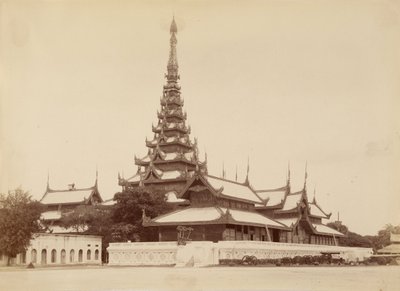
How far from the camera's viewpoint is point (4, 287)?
15.6 m

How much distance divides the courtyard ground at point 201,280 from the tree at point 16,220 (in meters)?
0.93

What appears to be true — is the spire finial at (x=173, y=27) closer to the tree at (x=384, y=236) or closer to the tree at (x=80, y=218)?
the tree at (x=384, y=236)

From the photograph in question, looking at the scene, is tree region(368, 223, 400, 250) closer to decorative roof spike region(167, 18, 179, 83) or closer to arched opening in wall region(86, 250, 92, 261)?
decorative roof spike region(167, 18, 179, 83)

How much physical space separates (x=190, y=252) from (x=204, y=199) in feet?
12.4

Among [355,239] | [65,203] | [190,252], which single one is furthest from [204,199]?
[65,203]

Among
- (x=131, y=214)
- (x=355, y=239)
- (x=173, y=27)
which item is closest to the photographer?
(x=173, y=27)

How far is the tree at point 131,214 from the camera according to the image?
21906mm

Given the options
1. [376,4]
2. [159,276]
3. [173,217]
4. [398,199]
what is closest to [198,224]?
[173,217]

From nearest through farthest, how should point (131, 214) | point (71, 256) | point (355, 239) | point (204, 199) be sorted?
point (355, 239), point (71, 256), point (131, 214), point (204, 199)

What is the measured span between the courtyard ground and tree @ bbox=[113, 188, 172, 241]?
437cm

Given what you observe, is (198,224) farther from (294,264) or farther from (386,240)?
(386,240)

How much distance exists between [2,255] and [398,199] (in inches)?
373

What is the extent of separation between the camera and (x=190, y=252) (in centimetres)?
1953

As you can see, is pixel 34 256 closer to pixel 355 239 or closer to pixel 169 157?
pixel 169 157
